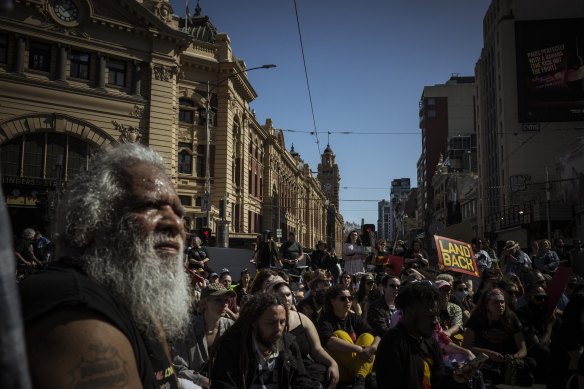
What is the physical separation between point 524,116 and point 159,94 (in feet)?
106

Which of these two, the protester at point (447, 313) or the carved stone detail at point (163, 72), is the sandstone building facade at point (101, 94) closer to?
the carved stone detail at point (163, 72)

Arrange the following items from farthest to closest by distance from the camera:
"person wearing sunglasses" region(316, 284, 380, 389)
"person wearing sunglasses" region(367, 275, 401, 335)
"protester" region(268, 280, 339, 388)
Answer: "person wearing sunglasses" region(367, 275, 401, 335) → "person wearing sunglasses" region(316, 284, 380, 389) → "protester" region(268, 280, 339, 388)

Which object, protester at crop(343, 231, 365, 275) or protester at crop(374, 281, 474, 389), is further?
protester at crop(343, 231, 365, 275)

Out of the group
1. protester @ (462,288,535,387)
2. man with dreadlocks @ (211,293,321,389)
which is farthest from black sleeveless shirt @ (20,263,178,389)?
protester @ (462,288,535,387)

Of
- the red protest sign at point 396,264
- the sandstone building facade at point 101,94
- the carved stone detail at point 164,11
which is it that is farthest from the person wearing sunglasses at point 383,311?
the carved stone detail at point 164,11

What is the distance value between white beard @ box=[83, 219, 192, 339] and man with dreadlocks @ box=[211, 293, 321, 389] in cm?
243

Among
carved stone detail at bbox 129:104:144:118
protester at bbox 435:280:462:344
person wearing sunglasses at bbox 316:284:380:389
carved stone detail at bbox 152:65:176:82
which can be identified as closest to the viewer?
person wearing sunglasses at bbox 316:284:380:389

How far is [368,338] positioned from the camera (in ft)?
21.9

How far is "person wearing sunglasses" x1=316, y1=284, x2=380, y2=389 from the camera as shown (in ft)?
20.4

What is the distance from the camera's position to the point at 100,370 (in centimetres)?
116

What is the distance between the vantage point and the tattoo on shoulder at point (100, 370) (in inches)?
44.5

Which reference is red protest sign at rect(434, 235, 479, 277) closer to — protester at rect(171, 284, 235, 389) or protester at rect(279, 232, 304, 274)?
protester at rect(279, 232, 304, 274)

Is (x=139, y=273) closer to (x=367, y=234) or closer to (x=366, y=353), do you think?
(x=366, y=353)

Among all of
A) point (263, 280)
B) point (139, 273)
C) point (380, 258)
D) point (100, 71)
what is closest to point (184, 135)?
point (100, 71)
